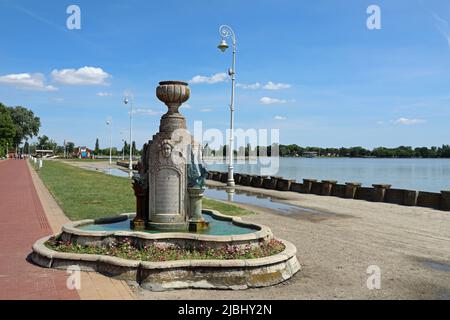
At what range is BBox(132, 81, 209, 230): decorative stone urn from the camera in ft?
31.4

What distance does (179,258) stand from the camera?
7.75 meters

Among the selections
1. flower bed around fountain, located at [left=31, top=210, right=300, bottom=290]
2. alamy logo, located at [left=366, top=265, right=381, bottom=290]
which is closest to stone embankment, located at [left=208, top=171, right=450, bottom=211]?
alamy logo, located at [left=366, top=265, right=381, bottom=290]

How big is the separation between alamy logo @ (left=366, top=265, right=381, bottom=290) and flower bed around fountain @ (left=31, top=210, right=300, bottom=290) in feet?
4.40

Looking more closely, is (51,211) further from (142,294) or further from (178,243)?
(142,294)

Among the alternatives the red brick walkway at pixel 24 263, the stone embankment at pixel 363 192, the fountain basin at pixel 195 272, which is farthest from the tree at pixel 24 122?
the fountain basin at pixel 195 272

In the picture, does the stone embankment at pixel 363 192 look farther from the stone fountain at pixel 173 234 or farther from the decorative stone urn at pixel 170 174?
the decorative stone urn at pixel 170 174

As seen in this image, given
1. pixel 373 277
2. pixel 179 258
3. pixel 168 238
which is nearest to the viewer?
pixel 179 258

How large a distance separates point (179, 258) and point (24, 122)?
144 meters

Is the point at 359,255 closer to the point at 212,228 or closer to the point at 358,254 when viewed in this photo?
the point at 358,254

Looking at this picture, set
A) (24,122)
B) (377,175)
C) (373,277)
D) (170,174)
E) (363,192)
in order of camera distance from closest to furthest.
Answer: (373,277)
(170,174)
(363,192)
(377,175)
(24,122)

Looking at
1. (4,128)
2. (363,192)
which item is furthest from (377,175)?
(4,128)

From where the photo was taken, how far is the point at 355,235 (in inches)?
489

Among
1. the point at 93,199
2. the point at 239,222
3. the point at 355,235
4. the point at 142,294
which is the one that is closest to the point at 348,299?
the point at 142,294

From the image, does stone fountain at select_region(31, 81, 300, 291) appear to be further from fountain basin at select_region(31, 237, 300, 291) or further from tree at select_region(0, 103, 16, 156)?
tree at select_region(0, 103, 16, 156)
